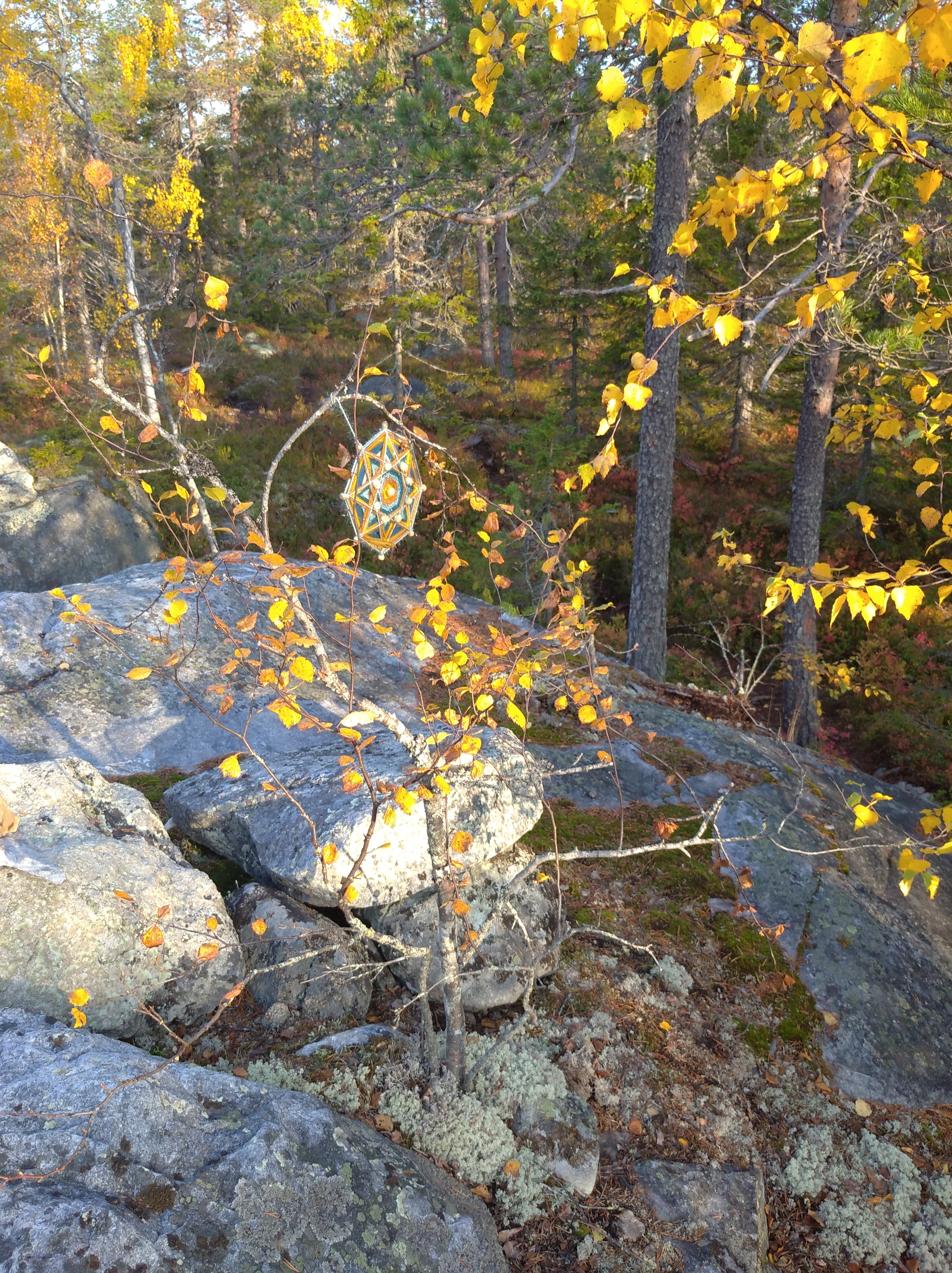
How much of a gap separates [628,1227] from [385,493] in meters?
4.42

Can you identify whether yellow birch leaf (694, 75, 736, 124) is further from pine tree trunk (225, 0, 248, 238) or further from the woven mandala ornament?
pine tree trunk (225, 0, 248, 238)

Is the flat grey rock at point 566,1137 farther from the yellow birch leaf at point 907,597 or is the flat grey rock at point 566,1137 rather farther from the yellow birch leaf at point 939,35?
the yellow birch leaf at point 939,35

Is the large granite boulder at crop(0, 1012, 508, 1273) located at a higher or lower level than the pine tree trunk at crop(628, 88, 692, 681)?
lower

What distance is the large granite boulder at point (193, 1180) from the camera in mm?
1793

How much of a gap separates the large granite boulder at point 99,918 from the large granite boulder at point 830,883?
2.01m

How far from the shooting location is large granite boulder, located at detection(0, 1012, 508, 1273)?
1.79 m

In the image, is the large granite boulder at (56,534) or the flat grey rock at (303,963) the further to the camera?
the large granite boulder at (56,534)

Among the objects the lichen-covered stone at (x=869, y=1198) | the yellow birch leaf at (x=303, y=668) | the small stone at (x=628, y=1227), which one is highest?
the yellow birch leaf at (x=303, y=668)

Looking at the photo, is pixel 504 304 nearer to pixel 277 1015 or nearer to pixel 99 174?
pixel 99 174

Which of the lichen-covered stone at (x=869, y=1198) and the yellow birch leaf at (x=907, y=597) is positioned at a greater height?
the yellow birch leaf at (x=907, y=597)

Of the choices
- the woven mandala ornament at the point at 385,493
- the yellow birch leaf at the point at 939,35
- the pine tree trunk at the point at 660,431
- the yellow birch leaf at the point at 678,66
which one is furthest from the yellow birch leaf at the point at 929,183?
the pine tree trunk at the point at 660,431

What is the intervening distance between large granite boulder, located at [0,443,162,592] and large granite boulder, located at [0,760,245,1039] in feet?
27.0

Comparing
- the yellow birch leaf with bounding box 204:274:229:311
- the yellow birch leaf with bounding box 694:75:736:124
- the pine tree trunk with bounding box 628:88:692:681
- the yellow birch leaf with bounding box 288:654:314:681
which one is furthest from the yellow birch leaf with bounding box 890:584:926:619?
the pine tree trunk with bounding box 628:88:692:681

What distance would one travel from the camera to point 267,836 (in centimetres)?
370
